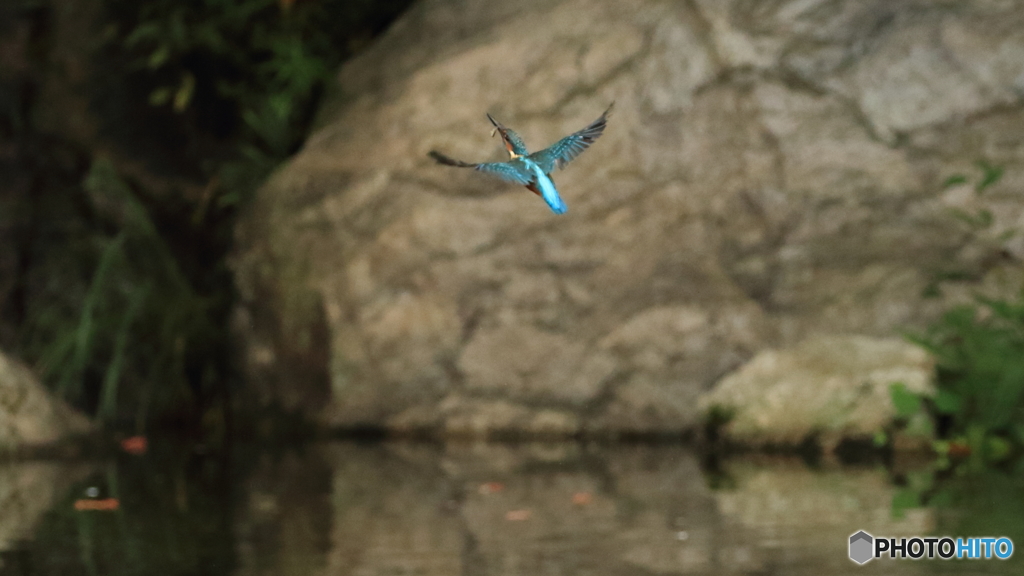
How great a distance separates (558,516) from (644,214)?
236 cm

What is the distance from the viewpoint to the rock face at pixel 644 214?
554cm

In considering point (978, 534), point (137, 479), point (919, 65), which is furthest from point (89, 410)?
point (978, 534)

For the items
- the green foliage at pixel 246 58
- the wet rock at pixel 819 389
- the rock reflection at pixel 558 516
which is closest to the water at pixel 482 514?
the rock reflection at pixel 558 516

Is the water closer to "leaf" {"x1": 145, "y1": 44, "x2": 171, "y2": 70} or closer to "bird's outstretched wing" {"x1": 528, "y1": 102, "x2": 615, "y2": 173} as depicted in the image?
"bird's outstretched wing" {"x1": 528, "y1": 102, "x2": 615, "y2": 173}

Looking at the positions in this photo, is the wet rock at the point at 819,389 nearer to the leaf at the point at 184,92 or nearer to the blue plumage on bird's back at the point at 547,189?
the blue plumage on bird's back at the point at 547,189

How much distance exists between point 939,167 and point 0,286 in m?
4.29

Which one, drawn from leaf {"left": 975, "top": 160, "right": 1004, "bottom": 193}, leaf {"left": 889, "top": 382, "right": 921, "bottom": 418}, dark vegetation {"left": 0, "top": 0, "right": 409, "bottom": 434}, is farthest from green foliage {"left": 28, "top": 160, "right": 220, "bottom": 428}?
leaf {"left": 975, "top": 160, "right": 1004, "bottom": 193}

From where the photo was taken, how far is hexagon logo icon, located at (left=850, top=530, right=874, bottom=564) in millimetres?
2852

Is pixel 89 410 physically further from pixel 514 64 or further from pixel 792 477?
pixel 792 477

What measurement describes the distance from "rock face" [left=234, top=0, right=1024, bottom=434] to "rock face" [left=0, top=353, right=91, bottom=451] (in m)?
0.96

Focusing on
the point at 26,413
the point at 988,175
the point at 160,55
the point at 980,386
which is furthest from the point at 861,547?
the point at 160,55

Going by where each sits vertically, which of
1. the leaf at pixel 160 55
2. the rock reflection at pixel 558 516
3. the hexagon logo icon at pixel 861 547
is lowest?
the hexagon logo icon at pixel 861 547

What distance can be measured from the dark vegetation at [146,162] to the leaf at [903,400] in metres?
3.00

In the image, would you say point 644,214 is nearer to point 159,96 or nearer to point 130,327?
point 130,327
